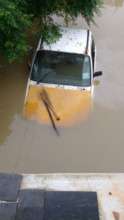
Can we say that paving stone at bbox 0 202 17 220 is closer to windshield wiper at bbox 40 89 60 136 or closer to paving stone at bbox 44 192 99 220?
paving stone at bbox 44 192 99 220

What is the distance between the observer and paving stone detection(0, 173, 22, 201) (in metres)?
4.96

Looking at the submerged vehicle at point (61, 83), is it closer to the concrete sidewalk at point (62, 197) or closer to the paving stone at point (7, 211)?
the concrete sidewalk at point (62, 197)

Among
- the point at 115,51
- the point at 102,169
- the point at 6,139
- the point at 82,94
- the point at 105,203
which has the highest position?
the point at 115,51

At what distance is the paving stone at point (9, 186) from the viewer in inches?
195

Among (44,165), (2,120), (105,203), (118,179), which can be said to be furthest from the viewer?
(2,120)

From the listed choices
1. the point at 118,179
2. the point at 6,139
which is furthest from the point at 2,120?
the point at 118,179

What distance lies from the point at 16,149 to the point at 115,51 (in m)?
4.97

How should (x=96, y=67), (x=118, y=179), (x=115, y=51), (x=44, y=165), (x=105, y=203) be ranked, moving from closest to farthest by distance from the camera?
(x=105, y=203) → (x=118, y=179) → (x=44, y=165) → (x=96, y=67) → (x=115, y=51)

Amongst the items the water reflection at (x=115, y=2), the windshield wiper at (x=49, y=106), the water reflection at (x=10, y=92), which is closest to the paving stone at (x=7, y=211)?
the windshield wiper at (x=49, y=106)

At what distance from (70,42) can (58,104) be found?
1.80m

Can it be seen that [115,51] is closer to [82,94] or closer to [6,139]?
[82,94]

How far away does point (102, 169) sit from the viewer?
798 cm

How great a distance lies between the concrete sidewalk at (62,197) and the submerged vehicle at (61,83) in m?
2.75

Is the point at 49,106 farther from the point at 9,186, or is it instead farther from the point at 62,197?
the point at 62,197
